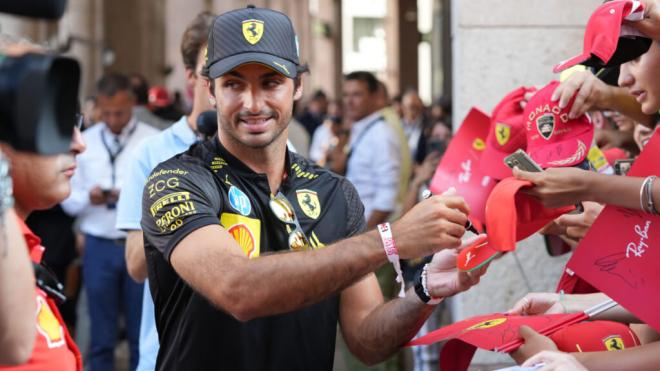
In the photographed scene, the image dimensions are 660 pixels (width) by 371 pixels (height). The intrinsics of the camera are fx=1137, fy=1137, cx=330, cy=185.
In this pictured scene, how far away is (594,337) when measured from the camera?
3455 mm

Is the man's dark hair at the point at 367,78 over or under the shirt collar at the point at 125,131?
over

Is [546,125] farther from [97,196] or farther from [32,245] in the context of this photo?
[97,196]

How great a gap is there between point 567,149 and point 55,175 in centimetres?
175

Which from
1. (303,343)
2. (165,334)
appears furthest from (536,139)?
(165,334)

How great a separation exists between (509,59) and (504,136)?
2135 mm

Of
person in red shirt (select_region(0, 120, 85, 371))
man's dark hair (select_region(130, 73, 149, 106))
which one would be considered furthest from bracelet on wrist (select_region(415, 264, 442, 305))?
man's dark hair (select_region(130, 73, 149, 106))

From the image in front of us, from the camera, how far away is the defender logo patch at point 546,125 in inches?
149

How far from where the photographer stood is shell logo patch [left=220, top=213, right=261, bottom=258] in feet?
11.3

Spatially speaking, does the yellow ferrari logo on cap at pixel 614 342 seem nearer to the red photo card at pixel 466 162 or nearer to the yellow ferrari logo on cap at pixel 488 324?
the yellow ferrari logo on cap at pixel 488 324

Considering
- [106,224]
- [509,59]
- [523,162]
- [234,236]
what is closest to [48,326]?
[234,236]

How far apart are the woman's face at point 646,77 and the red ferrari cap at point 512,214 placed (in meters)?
0.41

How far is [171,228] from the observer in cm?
334

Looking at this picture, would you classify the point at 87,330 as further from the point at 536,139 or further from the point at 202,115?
the point at 536,139
